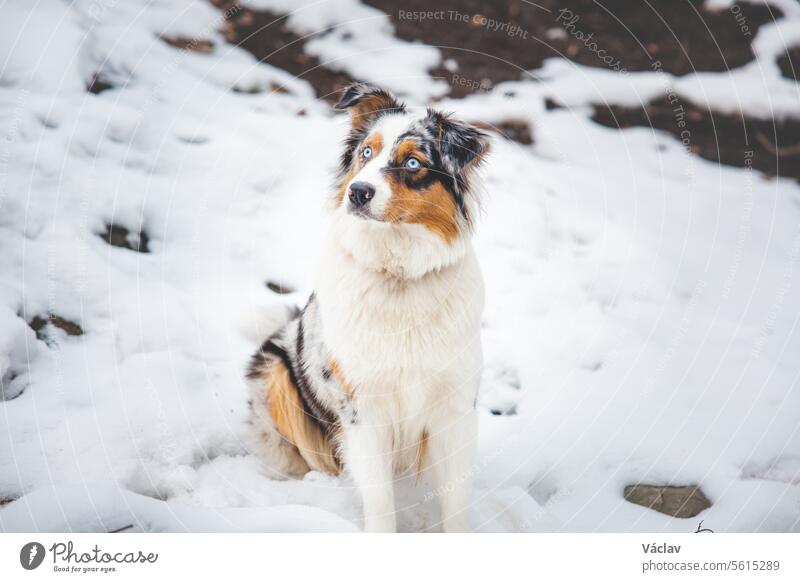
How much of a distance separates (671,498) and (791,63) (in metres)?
2.51

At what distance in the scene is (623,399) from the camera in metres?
3.06

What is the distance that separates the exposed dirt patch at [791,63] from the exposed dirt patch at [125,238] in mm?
3535

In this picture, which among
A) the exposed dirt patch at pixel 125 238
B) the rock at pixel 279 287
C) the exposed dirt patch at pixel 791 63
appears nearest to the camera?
the exposed dirt patch at pixel 125 238

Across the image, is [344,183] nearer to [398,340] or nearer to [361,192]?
[361,192]

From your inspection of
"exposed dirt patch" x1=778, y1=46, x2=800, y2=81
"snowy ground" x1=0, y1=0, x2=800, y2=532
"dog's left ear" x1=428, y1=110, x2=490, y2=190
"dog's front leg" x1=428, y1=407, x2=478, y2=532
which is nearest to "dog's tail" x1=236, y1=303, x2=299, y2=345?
"snowy ground" x1=0, y1=0, x2=800, y2=532

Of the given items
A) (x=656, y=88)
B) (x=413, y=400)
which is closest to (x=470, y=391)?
(x=413, y=400)

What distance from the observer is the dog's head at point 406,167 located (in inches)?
83.0

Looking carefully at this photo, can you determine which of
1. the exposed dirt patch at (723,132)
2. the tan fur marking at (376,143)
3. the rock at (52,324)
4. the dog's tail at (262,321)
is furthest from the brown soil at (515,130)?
the rock at (52,324)

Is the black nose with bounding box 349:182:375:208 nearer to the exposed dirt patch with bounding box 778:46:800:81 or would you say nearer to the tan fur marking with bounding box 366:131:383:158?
the tan fur marking with bounding box 366:131:383:158

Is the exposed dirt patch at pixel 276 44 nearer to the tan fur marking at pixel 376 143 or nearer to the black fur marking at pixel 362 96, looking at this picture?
the black fur marking at pixel 362 96

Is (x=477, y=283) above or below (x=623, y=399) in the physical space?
above
